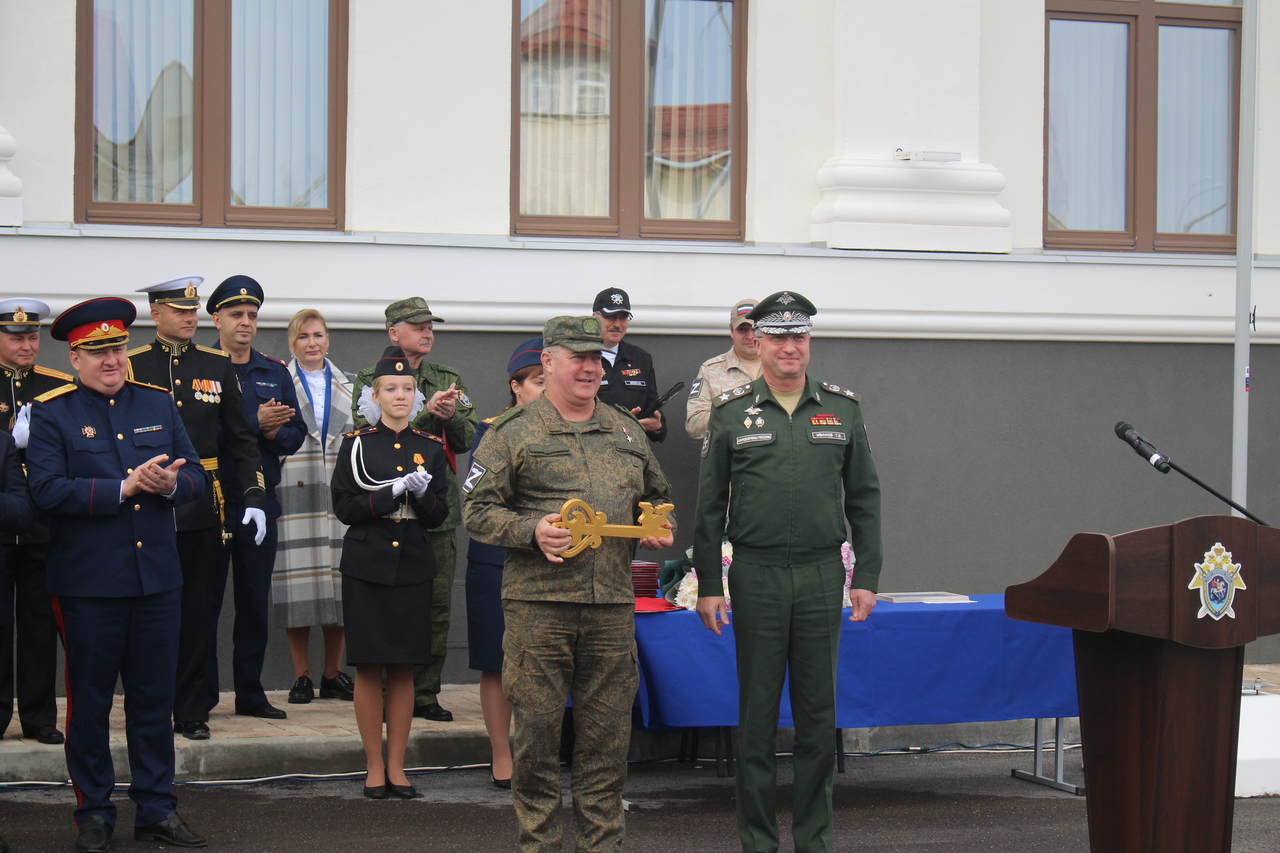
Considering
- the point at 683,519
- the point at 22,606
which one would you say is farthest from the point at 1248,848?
the point at 22,606

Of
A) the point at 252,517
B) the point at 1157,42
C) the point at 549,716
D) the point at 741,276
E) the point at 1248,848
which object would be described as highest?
the point at 1157,42

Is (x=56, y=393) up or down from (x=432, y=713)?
up

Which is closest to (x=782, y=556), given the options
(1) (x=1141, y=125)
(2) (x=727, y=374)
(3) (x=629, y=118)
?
(2) (x=727, y=374)

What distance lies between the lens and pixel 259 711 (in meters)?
7.29

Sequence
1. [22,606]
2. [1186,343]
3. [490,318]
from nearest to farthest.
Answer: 1. [22,606]
2. [490,318]
3. [1186,343]

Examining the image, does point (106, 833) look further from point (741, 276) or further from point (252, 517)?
point (741, 276)

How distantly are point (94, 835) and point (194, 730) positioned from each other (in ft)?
4.63

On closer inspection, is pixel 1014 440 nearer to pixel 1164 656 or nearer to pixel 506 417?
pixel 1164 656

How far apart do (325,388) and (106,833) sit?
119 inches

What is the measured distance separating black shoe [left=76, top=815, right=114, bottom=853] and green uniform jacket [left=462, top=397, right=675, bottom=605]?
183 centimetres

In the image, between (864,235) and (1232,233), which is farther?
(1232,233)

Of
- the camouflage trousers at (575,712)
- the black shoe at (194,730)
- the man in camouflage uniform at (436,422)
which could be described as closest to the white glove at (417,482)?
the man in camouflage uniform at (436,422)

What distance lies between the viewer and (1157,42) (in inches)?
396

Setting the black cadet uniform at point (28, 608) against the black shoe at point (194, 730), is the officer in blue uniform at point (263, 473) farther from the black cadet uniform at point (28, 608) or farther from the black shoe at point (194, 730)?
the black cadet uniform at point (28, 608)
